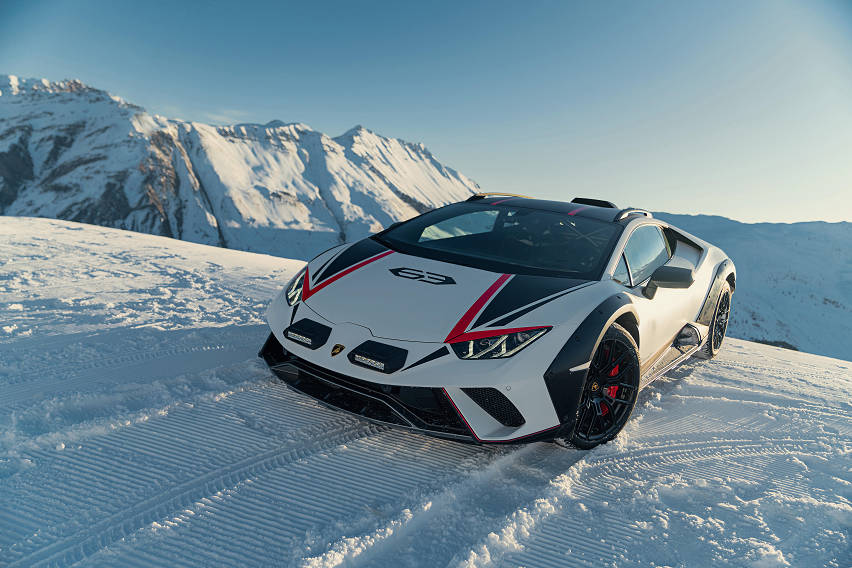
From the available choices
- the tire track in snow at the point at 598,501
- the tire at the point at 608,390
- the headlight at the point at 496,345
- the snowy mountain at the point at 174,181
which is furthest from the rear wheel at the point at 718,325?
the snowy mountain at the point at 174,181

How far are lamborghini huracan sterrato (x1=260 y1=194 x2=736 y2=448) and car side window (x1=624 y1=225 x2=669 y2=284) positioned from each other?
0.02m

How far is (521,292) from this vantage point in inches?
103

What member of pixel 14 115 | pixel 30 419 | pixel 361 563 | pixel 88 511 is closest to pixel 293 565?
pixel 361 563

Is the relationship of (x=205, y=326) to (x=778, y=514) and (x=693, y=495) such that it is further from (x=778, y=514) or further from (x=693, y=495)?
(x=778, y=514)

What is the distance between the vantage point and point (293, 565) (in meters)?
1.64

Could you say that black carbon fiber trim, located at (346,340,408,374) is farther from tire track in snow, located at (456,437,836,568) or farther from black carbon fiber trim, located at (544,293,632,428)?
Result: tire track in snow, located at (456,437,836,568)

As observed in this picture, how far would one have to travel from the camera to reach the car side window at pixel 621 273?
9.82 feet

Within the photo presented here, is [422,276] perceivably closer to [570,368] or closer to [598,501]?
[570,368]

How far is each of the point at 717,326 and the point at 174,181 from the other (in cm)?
16061

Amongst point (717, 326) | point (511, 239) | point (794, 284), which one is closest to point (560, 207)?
point (511, 239)

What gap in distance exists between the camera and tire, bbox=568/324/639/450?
2.62m

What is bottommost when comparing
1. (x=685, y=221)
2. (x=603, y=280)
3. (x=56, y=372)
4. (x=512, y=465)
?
(x=56, y=372)

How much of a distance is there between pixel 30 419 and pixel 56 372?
68 centimetres

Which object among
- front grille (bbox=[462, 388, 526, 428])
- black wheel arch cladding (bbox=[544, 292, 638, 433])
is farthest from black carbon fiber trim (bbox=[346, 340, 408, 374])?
black wheel arch cladding (bbox=[544, 292, 638, 433])
